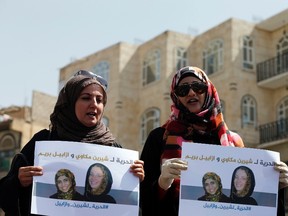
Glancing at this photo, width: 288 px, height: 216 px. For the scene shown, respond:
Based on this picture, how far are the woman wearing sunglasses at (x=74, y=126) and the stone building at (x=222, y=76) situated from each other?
72.4 feet

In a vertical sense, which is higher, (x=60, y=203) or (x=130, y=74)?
(x=130, y=74)

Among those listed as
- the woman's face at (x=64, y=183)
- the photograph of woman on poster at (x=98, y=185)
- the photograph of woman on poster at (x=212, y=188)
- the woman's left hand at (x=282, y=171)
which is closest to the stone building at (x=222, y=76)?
the woman's left hand at (x=282, y=171)

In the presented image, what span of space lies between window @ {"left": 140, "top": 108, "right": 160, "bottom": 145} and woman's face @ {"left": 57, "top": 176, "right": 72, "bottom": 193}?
26020 millimetres

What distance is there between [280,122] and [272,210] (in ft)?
76.9

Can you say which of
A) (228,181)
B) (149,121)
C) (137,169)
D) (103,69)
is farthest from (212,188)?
(103,69)

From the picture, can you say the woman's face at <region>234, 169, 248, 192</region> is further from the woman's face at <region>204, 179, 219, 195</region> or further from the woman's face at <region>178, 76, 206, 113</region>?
the woman's face at <region>178, 76, 206, 113</region>

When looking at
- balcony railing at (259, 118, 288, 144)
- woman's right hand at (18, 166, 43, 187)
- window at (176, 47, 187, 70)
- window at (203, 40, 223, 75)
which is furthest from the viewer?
window at (176, 47, 187, 70)

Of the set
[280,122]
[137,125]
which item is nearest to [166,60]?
[137,125]

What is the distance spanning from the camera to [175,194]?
4527 millimetres

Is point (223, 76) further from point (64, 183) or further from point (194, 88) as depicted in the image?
point (64, 183)

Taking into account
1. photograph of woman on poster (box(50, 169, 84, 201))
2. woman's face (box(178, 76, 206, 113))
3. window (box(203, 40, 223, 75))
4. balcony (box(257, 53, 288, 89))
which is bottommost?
photograph of woman on poster (box(50, 169, 84, 201))

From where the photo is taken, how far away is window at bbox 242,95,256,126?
27.9 meters

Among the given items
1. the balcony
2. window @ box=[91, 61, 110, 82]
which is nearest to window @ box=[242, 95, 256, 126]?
the balcony

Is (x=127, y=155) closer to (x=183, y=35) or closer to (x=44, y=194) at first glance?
(x=44, y=194)
